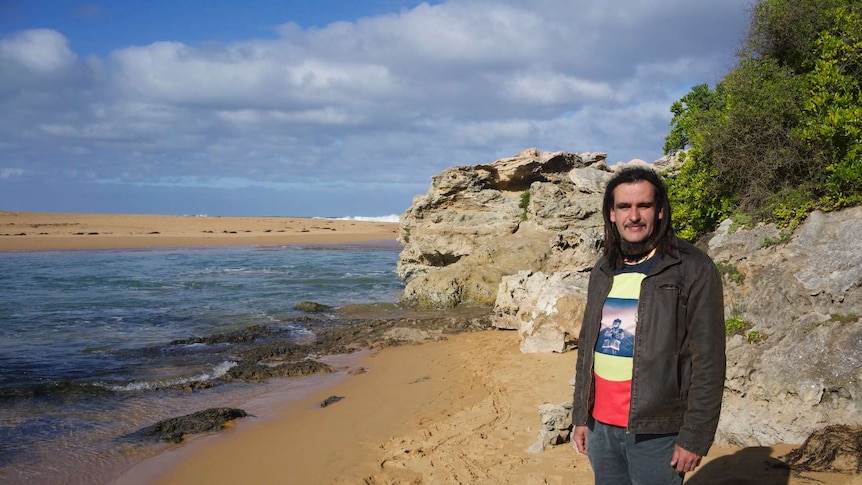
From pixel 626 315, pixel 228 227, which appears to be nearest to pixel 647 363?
pixel 626 315

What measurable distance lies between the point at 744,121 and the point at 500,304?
19.8 feet

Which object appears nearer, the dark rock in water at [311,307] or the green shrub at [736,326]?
the green shrub at [736,326]

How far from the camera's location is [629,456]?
278 centimetres

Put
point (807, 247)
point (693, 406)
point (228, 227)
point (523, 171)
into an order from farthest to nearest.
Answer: point (228, 227) < point (523, 171) < point (807, 247) < point (693, 406)

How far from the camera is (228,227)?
2264 inches

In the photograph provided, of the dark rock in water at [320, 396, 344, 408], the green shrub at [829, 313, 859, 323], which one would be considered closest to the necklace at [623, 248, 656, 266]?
the green shrub at [829, 313, 859, 323]

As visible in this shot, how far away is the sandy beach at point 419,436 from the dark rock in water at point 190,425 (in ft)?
0.54

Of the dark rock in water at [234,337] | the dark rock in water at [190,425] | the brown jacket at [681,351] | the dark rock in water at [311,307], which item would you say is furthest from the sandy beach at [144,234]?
the brown jacket at [681,351]

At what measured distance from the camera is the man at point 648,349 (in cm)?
260

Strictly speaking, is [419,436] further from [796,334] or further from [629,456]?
[629,456]

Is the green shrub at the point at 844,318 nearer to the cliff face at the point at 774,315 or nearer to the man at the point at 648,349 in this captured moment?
the cliff face at the point at 774,315

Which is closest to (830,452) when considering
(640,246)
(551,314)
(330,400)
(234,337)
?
(640,246)

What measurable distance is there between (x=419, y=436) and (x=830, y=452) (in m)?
3.73

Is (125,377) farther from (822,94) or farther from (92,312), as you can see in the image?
(822,94)
